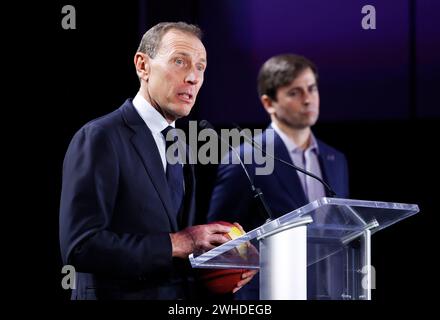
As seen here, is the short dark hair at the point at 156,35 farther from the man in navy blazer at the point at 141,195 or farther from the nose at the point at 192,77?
the nose at the point at 192,77

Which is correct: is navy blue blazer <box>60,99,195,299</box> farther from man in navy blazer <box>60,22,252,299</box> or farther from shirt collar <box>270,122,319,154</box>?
shirt collar <box>270,122,319,154</box>

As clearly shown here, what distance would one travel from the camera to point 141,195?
8.18ft

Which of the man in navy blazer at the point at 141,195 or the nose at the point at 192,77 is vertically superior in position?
the nose at the point at 192,77

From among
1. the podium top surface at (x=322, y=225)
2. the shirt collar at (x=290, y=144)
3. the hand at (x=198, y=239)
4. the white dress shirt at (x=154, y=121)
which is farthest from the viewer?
the shirt collar at (x=290, y=144)

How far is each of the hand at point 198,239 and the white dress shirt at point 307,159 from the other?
1568 mm

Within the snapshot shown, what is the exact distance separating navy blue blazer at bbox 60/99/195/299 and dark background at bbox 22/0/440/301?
1.17 m

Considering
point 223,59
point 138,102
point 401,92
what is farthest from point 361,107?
point 138,102

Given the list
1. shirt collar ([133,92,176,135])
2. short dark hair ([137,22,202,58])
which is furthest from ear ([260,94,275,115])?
shirt collar ([133,92,176,135])

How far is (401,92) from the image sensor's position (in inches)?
159

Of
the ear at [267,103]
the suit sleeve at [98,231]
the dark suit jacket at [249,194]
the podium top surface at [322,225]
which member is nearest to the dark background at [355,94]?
the ear at [267,103]

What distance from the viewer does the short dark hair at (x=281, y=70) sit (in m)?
4.06

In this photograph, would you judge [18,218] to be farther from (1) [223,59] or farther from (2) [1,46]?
(1) [223,59]

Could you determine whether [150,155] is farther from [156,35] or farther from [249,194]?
[249,194]

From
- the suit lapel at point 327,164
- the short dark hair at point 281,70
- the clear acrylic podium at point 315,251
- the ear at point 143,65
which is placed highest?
the short dark hair at point 281,70
